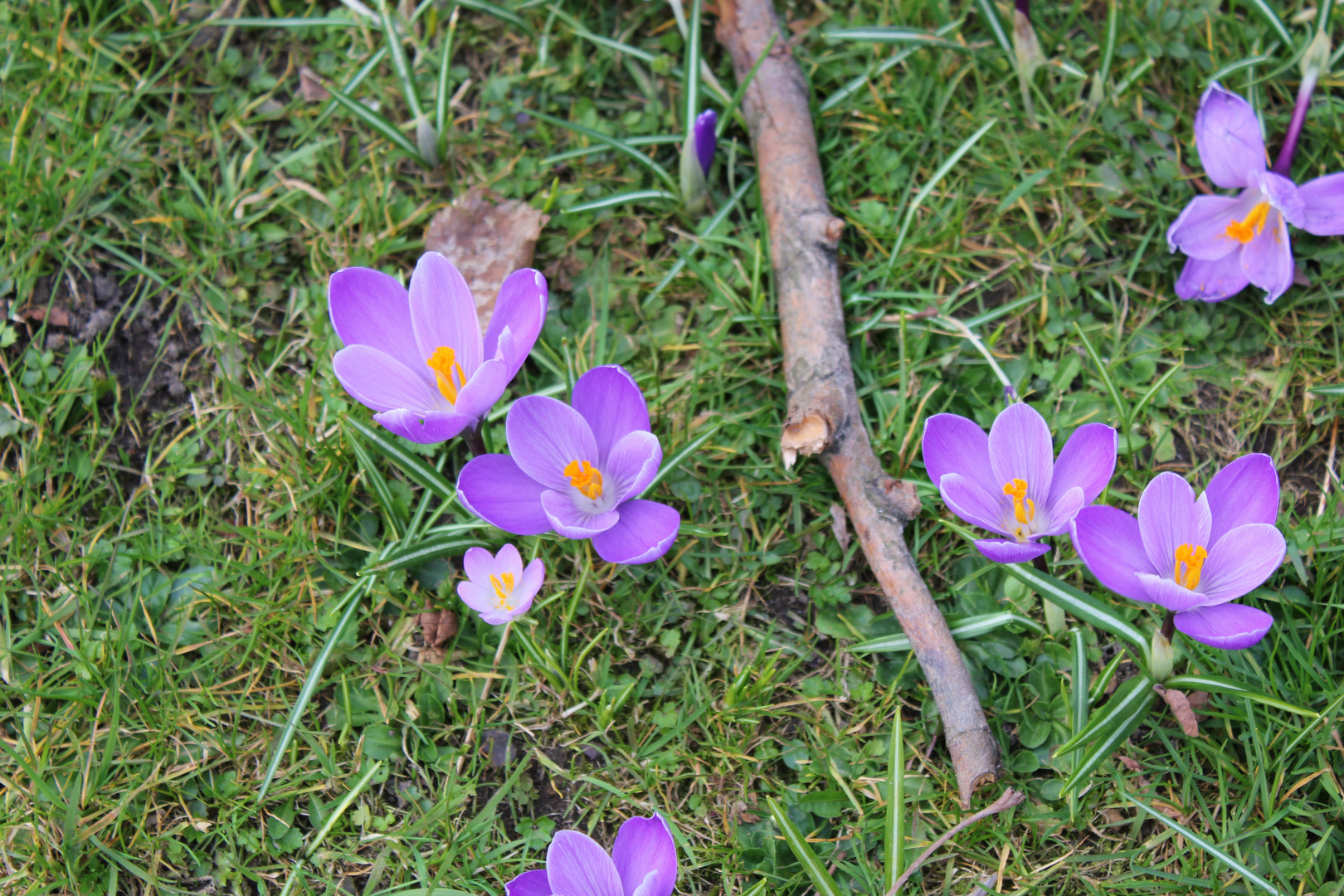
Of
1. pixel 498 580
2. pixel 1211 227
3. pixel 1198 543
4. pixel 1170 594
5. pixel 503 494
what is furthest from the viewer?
pixel 1211 227

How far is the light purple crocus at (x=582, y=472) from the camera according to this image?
166cm

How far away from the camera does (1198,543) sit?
1.58 meters

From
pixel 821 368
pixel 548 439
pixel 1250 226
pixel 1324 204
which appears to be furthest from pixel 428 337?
pixel 1324 204

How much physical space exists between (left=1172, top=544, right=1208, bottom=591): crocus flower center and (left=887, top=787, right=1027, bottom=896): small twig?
1.54 feet

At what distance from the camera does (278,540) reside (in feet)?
6.47

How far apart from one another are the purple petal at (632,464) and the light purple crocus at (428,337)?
25 centimetres

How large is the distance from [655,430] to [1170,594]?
3.42ft

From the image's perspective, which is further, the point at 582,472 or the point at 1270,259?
the point at 1270,259

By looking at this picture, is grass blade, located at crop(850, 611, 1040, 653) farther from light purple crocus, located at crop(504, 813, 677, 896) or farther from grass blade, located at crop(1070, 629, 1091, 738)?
light purple crocus, located at crop(504, 813, 677, 896)

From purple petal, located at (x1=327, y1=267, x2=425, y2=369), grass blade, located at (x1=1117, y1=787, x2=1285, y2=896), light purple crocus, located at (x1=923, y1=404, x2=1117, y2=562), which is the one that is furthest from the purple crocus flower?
grass blade, located at (x1=1117, y1=787, x2=1285, y2=896)

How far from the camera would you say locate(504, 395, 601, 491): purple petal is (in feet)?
5.43

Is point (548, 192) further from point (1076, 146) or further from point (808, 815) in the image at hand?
point (808, 815)

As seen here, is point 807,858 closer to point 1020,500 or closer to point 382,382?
point 1020,500

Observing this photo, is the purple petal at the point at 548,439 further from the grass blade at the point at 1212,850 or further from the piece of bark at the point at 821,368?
the grass blade at the point at 1212,850
